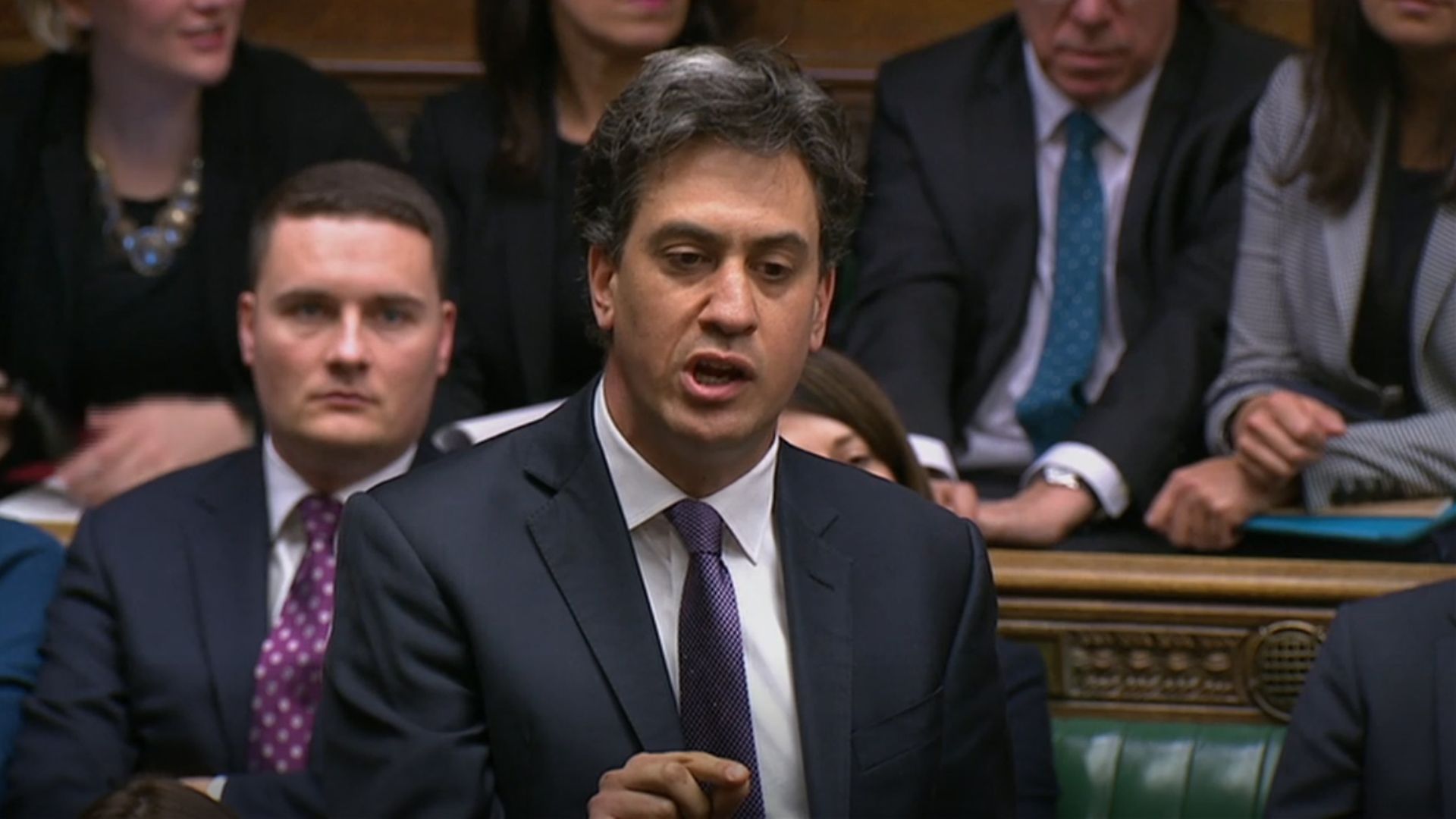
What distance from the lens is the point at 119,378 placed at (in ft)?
8.09

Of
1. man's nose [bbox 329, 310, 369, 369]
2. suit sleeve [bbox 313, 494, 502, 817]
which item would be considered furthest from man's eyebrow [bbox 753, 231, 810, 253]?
man's nose [bbox 329, 310, 369, 369]

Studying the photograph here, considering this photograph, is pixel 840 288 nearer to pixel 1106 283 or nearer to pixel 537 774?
pixel 1106 283

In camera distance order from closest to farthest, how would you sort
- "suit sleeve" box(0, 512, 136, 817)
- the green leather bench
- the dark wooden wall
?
"suit sleeve" box(0, 512, 136, 817)
the green leather bench
the dark wooden wall

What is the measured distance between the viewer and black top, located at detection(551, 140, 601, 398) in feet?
8.06

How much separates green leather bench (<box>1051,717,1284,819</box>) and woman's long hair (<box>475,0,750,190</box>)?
795 mm

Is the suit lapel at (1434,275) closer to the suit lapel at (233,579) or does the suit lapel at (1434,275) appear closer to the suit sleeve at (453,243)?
the suit sleeve at (453,243)

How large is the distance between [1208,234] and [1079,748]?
0.59 meters

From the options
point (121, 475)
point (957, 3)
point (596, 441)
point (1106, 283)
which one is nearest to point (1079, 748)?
point (1106, 283)

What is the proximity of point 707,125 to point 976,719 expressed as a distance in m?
0.40

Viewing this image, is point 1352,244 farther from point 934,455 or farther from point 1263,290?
point 934,455

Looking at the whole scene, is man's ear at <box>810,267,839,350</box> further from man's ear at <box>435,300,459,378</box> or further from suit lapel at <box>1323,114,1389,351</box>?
suit lapel at <box>1323,114,1389,351</box>

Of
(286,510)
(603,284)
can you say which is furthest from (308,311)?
(603,284)

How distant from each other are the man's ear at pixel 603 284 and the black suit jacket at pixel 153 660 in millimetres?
598

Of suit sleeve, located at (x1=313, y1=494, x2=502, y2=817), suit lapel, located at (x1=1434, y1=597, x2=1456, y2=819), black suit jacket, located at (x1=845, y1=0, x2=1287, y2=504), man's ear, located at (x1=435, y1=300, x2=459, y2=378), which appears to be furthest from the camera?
black suit jacket, located at (x1=845, y1=0, x2=1287, y2=504)
